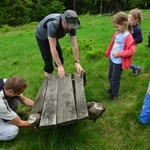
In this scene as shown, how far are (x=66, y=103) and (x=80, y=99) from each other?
0.23 m

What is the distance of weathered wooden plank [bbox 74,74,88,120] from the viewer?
308 cm

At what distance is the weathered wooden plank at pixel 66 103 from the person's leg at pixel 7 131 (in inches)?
33.9

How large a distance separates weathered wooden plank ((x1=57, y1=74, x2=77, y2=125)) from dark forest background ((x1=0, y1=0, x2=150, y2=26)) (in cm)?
2705

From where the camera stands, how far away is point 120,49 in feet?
13.9

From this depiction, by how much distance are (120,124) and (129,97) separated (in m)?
1.01

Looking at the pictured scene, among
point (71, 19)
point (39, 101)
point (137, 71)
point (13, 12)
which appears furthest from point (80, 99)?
point (13, 12)

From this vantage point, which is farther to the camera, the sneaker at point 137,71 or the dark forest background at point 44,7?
the dark forest background at point 44,7

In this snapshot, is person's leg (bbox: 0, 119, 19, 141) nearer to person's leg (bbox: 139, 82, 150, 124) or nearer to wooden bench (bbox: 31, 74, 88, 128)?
wooden bench (bbox: 31, 74, 88, 128)

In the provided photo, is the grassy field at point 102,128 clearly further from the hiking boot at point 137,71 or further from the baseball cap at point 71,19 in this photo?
the baseball cap at point 71,19

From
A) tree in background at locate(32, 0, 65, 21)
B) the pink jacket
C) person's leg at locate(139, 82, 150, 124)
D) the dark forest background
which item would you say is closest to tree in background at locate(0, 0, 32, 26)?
the dark forest background

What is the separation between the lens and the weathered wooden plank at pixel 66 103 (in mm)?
2988

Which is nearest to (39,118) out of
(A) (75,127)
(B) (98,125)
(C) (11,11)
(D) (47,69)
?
(A) (75,127)

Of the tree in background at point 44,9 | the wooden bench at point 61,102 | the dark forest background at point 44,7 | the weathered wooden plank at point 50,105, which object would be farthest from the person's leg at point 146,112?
the tree in background at point 44,9

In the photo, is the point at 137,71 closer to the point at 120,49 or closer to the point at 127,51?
the point at 120,49
